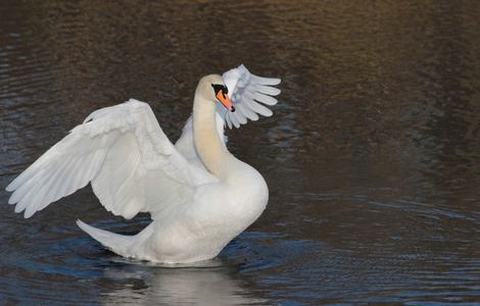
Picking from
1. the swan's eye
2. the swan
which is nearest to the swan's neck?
the swan

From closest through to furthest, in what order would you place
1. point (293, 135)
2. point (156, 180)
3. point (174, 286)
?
point (174, 286)
point (156, 180)
point (293, 135)

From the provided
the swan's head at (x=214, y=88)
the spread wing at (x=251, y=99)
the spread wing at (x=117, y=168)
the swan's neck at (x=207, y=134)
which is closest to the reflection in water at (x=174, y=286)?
the spread wing at (x=117, y=168)

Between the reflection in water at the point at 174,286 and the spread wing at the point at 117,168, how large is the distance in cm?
63

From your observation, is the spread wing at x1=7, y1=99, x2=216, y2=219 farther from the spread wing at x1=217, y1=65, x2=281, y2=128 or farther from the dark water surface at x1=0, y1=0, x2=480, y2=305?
the spread wing at x1=217, y1=65, x2=281, y2=128

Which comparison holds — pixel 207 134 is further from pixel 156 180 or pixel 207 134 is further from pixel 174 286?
pixel 174 286

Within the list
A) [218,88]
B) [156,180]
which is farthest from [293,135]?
[218,88]

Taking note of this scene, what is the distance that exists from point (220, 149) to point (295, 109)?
5.61 meters

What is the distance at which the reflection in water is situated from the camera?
975 cm

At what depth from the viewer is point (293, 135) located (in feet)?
48.6

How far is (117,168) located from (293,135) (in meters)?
4.45

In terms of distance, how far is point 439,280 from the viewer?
9969 mm

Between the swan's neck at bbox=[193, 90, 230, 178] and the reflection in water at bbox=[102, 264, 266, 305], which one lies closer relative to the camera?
→ the reflection in water at bbox=[102, 264, 266, 305]

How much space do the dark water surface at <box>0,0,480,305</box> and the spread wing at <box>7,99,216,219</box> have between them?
0.59 meters

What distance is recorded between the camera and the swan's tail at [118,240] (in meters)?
10.9
